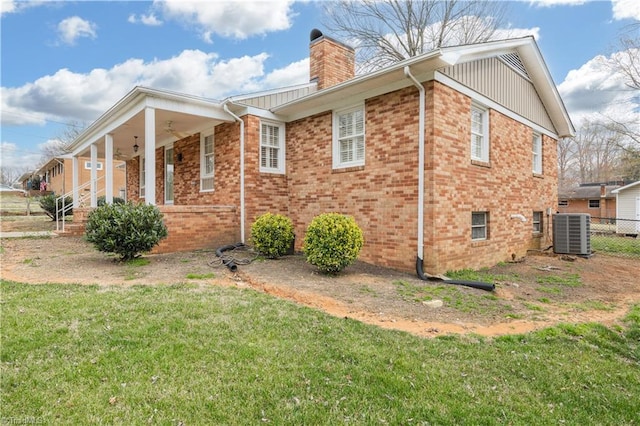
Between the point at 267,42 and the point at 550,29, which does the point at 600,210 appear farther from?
the point at 267,42

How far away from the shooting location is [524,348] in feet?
10.9

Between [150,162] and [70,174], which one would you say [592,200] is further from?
[70,174]

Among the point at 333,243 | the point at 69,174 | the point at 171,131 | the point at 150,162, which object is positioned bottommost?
the point at 333,243

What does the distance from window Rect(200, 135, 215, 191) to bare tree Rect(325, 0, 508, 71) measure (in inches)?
488

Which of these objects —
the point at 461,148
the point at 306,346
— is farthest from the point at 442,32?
the point at 306,346

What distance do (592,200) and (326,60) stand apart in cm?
2987

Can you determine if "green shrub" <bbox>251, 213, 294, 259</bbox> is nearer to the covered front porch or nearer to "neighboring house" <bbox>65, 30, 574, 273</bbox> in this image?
"neighboring house" <bbox>65, 30, 574, 273</bbox>

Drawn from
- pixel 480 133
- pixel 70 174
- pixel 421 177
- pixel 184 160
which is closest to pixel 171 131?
pixel 184 160

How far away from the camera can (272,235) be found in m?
7.75

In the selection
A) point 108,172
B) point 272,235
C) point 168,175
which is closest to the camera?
point 272,235

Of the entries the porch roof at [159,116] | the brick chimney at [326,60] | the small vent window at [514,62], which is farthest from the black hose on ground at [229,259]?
the small vent window at [514,62]

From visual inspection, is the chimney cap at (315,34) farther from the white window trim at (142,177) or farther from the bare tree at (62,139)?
the bare tree at (62,139)

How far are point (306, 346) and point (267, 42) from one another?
12.6 metres

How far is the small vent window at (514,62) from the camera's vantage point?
28.3 feet
